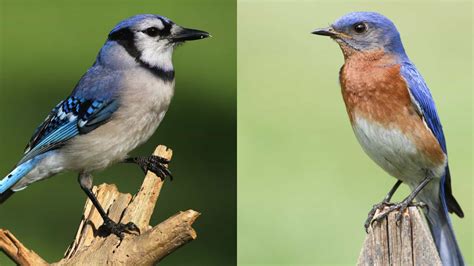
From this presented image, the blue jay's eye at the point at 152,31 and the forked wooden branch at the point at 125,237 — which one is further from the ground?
the blue jay's eye at the point at 152,31

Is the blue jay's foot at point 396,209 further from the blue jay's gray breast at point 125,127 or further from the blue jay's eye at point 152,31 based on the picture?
the blue jay's eye at point 152,31

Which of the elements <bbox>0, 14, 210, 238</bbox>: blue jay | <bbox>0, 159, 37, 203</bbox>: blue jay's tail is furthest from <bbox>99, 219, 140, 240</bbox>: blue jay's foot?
<bbox>0, 159, 37, 203</bbox>: blue jay's tail

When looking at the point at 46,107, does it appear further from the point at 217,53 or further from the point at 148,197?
the point at 148,197

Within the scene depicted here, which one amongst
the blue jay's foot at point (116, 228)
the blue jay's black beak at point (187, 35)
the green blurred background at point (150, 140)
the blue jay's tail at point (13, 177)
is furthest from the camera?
the green blurred background at point (150, 140)

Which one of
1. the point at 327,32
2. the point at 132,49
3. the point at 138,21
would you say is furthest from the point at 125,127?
the point at 327,32

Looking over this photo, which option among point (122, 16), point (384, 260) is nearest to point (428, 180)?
point (384, 260)

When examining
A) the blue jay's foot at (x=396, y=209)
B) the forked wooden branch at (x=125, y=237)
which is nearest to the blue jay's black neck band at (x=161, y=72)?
the forked wooden branch at (x=125, y=237)

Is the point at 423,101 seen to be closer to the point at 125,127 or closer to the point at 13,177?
the point at 125,127
